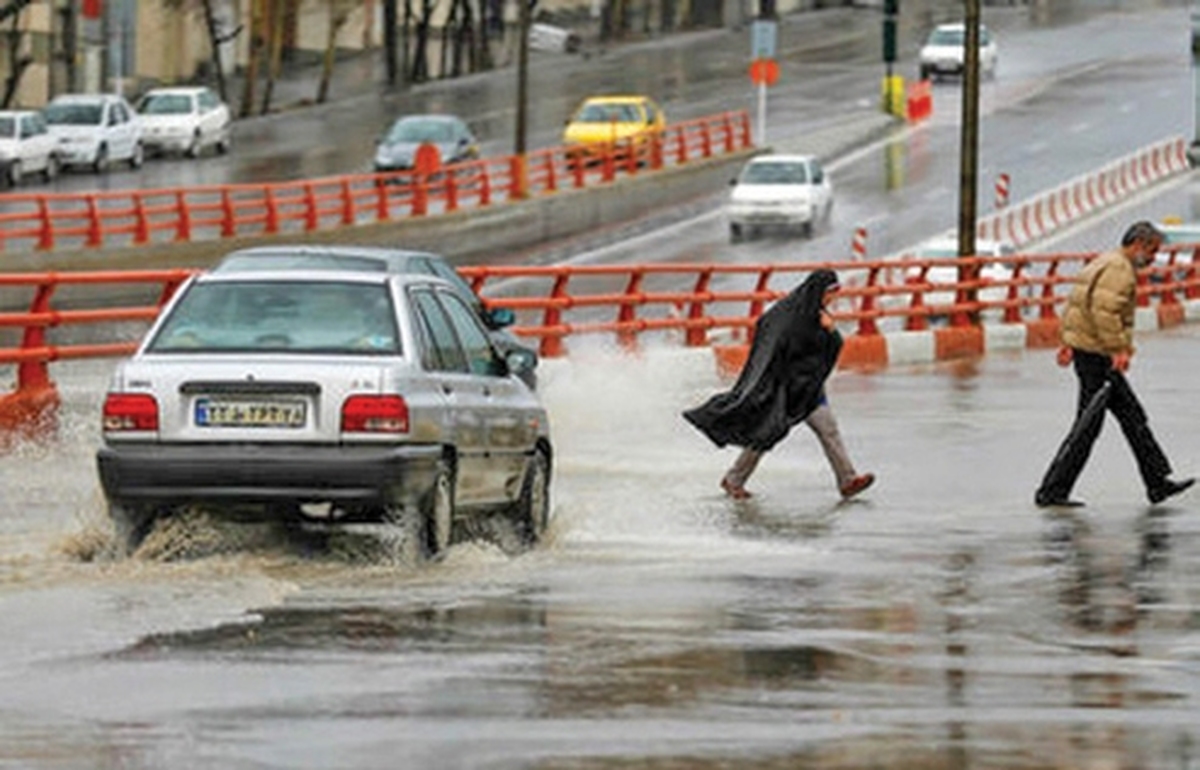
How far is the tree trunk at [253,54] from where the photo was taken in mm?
95750

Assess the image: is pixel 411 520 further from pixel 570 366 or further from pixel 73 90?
pixel 73 90

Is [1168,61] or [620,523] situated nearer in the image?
[620,523]

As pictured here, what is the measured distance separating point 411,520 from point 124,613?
2.21 m

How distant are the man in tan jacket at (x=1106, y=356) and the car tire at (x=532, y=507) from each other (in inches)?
146

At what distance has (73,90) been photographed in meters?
90.9

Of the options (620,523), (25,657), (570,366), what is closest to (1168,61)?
(570,366)

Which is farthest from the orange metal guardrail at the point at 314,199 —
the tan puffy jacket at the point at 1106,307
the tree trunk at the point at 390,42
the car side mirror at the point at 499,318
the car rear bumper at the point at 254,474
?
the car rear bumper at the point at 254,474

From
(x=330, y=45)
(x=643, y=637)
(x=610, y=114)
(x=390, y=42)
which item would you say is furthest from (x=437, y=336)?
(x=390, y=42)

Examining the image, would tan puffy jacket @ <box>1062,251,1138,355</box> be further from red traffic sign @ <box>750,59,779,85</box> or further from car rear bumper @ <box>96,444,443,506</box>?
Answer: red traffic sign @ <box>750,59,779,85</box>

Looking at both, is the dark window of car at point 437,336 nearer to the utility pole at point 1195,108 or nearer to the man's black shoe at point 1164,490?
the man's black shoe at point 1164,490

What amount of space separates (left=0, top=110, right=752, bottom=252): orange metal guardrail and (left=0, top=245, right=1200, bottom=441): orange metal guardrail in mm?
3716

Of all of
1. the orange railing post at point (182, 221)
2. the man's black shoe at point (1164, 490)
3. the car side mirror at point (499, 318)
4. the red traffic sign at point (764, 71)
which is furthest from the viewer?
the red traffic sign at point (764, 71)

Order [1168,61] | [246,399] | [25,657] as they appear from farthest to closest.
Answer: [1168,61]
[246,399]
[25,657]

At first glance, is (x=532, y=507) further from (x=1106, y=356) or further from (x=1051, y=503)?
(x=1106, y=356)
